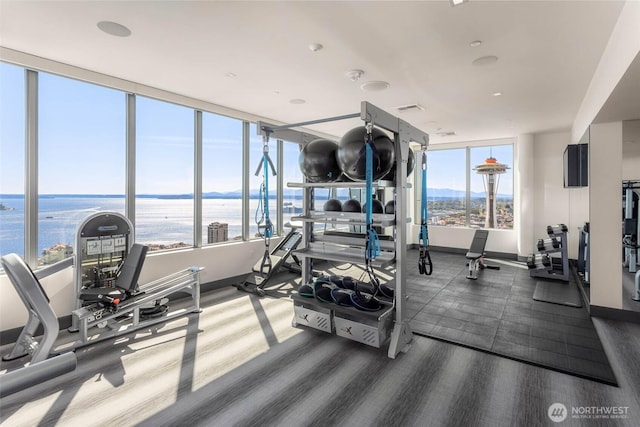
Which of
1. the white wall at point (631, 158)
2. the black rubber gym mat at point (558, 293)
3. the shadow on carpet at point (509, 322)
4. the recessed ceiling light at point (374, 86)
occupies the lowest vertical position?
the shadow on carpet at point (509, 322)

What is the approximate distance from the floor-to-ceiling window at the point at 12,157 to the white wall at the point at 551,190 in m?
8.49

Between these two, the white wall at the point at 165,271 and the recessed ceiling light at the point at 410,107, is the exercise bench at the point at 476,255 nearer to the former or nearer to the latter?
the recessed ceiling light at the point at 410,107

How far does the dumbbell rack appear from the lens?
538cm

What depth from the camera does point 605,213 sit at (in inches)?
147

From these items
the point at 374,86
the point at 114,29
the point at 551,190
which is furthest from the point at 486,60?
the point at 551,190

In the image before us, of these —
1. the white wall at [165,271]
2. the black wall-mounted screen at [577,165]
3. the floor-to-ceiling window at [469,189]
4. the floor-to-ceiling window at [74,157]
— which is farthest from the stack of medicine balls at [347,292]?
the floor-to-ceiling window at [469,189]

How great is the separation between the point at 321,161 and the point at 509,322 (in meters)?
2.80

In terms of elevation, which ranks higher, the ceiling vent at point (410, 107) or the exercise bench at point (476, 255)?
the ceiling vent at point (410, 107)

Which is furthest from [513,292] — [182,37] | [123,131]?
[123,131]

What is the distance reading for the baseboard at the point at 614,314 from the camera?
363cm

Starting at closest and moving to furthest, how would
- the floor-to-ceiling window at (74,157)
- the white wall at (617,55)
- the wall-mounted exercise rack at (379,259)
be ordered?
1. the white wall at (617,55)
2. the wall-mounted exercise rack at (379,259)
3. the floor-to-ceiling window at (74,157)

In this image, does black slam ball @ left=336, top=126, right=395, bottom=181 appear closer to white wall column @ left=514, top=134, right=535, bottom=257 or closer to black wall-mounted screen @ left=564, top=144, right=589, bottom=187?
black wall-mounted screen @ left=564, top=144, right=589, bottom=187

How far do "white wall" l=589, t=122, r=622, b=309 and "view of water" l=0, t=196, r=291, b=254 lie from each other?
15.9 feet

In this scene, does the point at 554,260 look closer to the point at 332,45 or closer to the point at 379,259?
the point at 379,259
